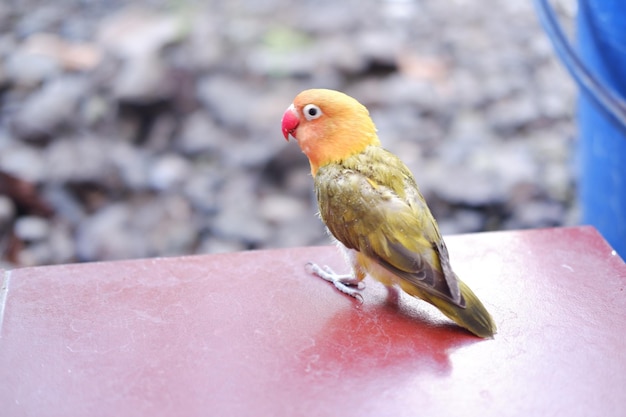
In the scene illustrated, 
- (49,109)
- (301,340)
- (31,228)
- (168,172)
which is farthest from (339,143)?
(49,109)

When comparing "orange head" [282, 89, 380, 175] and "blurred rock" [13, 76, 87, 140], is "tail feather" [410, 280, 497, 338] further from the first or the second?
"blurred rock" [13, 76, 87, 140]

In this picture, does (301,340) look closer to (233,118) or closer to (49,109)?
(233,118)

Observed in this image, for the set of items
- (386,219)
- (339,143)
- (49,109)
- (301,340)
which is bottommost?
(49,109)

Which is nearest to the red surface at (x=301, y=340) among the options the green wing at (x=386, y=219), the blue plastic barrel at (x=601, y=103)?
the green wing at (x=386, y=219)

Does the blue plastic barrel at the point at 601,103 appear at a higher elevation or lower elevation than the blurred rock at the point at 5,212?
higher

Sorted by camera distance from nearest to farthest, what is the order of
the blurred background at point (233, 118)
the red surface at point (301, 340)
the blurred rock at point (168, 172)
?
the red surface at point (301, 340), the blurred background at point (233, 118), the blurred rock at point (168, 172)

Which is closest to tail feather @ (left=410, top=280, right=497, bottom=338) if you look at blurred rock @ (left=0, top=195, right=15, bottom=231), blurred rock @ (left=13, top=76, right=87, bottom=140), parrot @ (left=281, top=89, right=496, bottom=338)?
parrot @ (left=281, top=89, right=496, bottom=338)

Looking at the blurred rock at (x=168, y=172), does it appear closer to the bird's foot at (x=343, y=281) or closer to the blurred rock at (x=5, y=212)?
the blurred rock at (x=5, y=212)
